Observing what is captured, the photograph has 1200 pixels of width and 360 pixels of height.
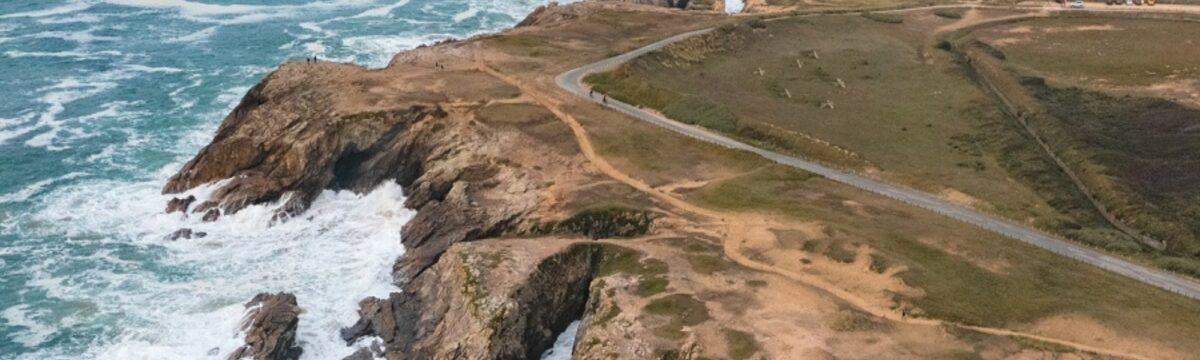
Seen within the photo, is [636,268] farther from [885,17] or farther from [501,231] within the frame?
[885,17]

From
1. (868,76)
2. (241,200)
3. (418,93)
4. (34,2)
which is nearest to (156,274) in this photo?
(241,200)

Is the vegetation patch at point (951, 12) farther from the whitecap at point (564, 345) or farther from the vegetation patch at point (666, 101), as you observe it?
the whitecap at point (564, 345)

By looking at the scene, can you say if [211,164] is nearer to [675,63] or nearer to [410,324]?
[410,324]

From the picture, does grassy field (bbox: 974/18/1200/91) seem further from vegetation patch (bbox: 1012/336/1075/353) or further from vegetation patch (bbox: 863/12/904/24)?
vegetation patch (bbox: 1012/336/1075/353)

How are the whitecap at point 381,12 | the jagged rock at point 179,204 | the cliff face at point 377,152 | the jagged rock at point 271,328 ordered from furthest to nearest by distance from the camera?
the whitecap at point 381,12
the jagged rock at point 179,204
the cliff face at point 377,152
the jagged rock at point 271,328

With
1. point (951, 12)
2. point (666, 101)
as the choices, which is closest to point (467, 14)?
point (951, 12)

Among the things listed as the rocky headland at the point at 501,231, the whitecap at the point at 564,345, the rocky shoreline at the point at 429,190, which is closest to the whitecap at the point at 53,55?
the rocky shoreline at the point at 429,190
